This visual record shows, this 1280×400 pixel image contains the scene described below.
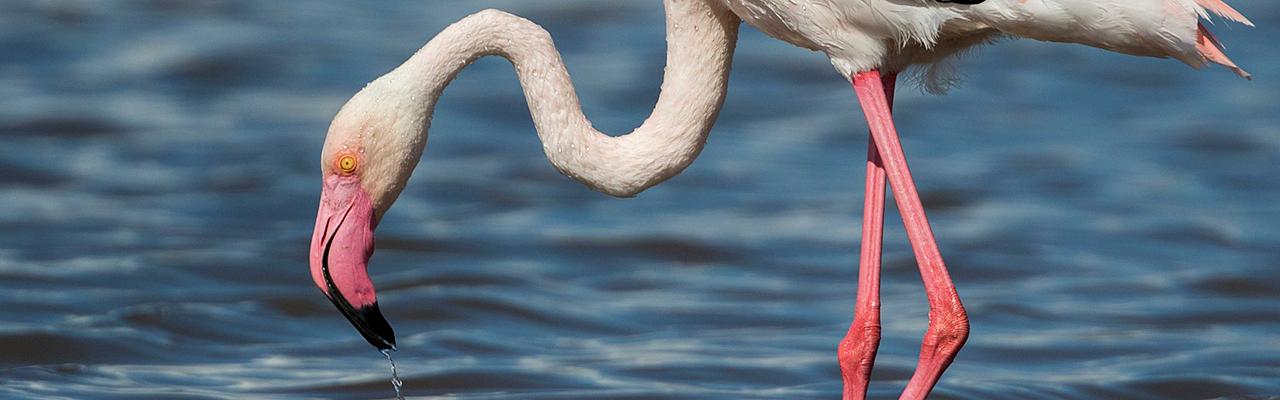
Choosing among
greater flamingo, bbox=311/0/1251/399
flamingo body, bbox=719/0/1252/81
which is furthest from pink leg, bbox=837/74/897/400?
flamingo body, bbox=719/0/1252/81

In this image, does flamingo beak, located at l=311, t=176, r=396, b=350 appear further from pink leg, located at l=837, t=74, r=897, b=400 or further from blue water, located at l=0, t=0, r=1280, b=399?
pink leg, located at l=837, t=74, r=897, b=400

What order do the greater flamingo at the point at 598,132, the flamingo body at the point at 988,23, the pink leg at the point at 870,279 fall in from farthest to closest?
1. the pink leg at the point at 870,279
2. the greater flamingo at the point at 598,132
3. the flamingo body at the point at 988,23

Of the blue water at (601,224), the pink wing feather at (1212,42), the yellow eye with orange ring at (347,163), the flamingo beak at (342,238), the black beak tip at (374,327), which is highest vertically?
the blue water at (601,224)

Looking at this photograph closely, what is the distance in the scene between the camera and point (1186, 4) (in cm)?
643

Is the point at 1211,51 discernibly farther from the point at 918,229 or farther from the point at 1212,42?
the point at 918,229

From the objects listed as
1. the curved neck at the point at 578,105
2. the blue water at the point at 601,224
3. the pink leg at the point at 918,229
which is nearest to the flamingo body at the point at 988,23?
the pink leg at the point at 918,229

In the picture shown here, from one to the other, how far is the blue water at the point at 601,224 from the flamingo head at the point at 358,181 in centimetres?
165

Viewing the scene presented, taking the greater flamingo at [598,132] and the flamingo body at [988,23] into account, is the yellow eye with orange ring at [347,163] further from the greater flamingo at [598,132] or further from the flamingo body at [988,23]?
the flamingo body at [988,23]

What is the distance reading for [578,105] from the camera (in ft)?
23.1

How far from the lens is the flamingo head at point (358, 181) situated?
22.4 feet

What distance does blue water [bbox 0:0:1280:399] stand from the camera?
9172mm

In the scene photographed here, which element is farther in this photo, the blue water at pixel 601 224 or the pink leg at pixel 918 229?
the blue water at pixel 601 224

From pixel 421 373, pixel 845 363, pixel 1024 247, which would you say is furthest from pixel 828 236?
pixel 845 363

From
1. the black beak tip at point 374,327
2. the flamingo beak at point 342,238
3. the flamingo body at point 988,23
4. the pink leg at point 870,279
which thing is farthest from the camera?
the pink leg at point 870,279
